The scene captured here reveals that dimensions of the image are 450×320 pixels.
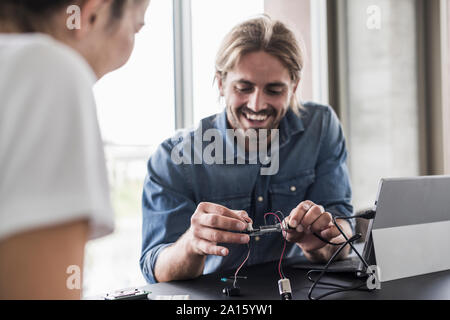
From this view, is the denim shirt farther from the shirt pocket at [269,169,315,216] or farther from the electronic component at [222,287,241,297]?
the electronic component at [222,287,241,297]

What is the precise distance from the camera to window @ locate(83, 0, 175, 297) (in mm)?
1760

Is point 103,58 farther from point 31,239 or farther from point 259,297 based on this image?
point 259,297

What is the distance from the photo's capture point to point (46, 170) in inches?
13.4

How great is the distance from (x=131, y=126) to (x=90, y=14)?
4.20 ft

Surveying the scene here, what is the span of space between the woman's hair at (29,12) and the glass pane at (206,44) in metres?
1.44

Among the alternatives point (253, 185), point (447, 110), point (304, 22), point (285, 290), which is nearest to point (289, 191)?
point (253, 185)

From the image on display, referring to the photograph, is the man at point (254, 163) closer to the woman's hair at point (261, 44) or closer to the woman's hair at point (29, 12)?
the woman's hair at point (261, 44)

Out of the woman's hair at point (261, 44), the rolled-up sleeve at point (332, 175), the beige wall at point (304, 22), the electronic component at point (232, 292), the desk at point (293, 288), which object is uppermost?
the beige wall at point (304, 22)

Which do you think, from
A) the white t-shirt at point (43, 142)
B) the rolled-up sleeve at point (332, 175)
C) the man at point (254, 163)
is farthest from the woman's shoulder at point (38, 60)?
the rolled-up sleeve at point (332, 175)

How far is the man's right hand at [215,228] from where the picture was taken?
0.96m

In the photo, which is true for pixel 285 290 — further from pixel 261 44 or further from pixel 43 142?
pixel 261 44

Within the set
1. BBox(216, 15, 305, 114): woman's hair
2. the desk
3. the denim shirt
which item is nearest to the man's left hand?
the desk

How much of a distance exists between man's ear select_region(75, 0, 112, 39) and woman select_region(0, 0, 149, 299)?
0.17m
